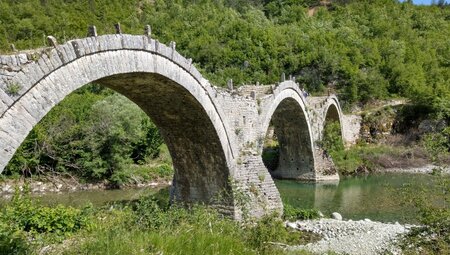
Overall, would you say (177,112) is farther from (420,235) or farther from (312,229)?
(420,235)

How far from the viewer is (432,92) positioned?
3522 cm

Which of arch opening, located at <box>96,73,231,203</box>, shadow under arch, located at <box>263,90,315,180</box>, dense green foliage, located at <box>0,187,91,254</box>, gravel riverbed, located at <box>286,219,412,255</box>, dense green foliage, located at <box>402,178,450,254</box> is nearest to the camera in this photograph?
dense green foliage, located at <box>402,178,450,254</box>

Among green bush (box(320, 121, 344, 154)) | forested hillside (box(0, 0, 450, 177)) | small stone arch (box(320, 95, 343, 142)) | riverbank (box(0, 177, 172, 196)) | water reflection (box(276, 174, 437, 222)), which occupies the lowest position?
water reflection (box(276, 174, 437, 222))

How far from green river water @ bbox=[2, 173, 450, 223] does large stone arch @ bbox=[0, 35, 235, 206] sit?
482 cm

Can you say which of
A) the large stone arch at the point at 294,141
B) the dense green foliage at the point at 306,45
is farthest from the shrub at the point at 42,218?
the dense green foliage at the point at 306,45

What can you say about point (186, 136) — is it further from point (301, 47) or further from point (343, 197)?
point (301, 47)

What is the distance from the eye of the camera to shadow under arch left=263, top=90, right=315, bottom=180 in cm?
2520

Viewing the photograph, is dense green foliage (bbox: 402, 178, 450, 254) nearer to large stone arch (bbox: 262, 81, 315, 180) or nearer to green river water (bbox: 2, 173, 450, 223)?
green river water (bbox: 2, 173, 450, 223)

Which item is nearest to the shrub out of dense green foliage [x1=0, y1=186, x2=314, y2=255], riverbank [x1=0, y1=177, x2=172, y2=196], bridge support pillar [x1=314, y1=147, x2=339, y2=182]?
dense green foliage [x1=0, y1=186, x2=314, y2=255]

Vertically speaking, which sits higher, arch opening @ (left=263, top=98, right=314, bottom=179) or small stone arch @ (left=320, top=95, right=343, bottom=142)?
small stone arch @ (left=320, top=95, right=343, bottom=142)

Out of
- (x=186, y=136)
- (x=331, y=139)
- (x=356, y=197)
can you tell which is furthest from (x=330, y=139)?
(x=186, y=136)

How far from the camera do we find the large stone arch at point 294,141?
24.8 m

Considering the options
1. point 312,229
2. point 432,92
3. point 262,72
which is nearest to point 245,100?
point 312,229

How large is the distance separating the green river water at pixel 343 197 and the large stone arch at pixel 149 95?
4.82m
